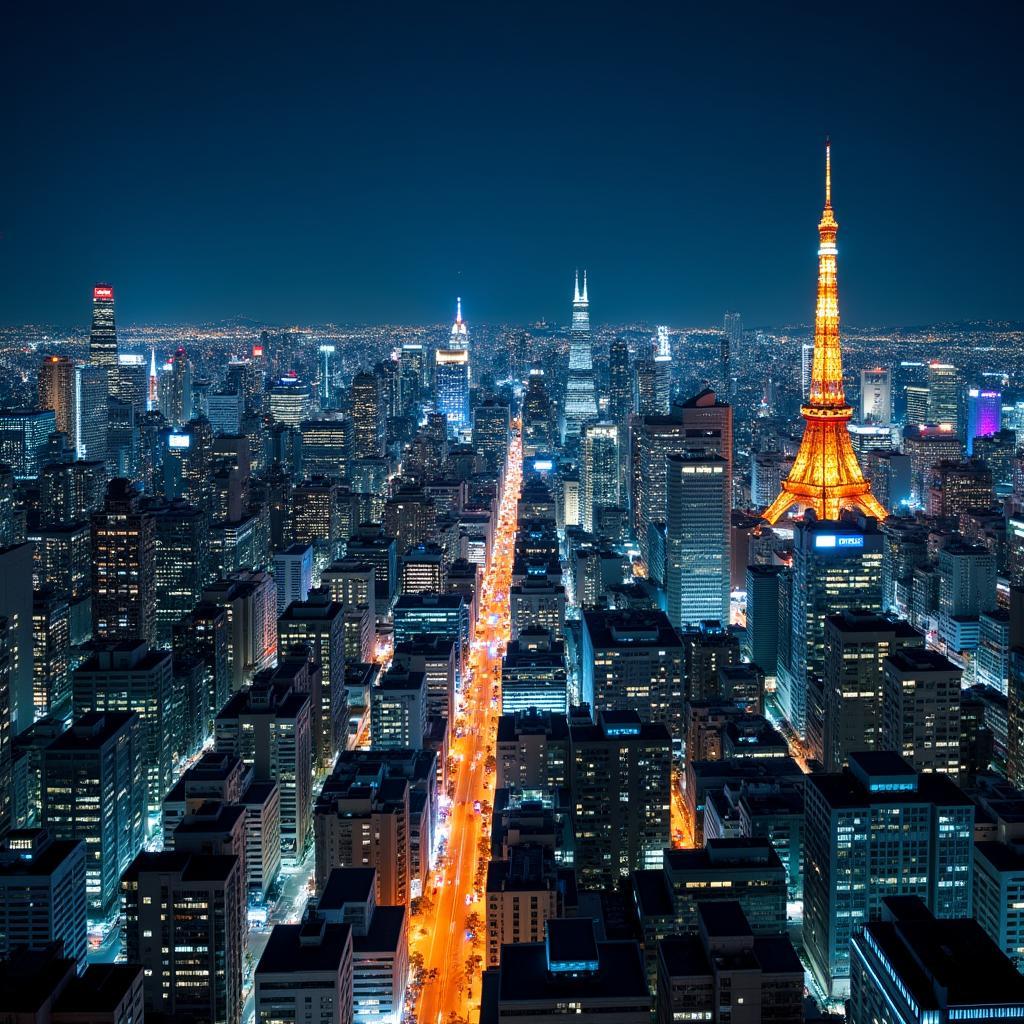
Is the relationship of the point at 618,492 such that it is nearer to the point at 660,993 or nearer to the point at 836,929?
the point at 836,929

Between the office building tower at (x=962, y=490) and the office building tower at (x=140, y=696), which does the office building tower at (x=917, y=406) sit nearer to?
the office building tower at (x=962, y=490)

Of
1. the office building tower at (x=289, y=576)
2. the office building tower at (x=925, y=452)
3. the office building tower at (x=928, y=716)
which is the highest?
the office building tower at (x=925, y=452)

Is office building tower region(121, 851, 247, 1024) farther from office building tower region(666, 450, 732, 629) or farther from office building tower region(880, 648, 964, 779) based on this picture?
office building tower region(666, 450, 732, 629)

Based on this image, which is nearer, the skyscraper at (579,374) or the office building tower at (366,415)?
the office building tower at (366,415)

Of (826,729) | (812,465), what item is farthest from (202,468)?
(826,729)

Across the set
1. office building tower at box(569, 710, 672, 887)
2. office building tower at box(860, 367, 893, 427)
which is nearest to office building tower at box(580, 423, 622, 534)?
office building tower at box(860, 367, 893, 427)

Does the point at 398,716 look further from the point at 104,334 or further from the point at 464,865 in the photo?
the point at 104,334

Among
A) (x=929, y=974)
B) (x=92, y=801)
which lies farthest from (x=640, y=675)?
(x=929, y=974)

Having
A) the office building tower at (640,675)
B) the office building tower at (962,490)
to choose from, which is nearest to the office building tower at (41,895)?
the office building tower at (640,675)
